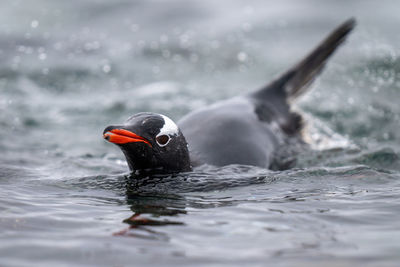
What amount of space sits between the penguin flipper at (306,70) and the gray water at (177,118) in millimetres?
523

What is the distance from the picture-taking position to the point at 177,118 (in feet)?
23.5

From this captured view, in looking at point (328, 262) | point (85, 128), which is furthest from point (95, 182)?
point (85, 128)

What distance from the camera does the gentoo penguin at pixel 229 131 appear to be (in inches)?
149

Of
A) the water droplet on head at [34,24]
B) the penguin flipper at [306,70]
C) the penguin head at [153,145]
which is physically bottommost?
the penguin head at [153,145]

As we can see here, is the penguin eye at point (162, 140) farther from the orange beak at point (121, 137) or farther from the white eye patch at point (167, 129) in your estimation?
the orange beak at point (121, 137)

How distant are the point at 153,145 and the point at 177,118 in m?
3.35

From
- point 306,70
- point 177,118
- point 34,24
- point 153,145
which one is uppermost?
point 34,24

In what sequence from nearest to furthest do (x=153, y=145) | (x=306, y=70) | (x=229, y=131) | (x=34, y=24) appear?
1. (x=153, y=145)
2. (x=229, y=131)
3. (x=306, y=70)
4. (x=34, y=24)

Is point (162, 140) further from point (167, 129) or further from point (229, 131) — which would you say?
point (229, 131)

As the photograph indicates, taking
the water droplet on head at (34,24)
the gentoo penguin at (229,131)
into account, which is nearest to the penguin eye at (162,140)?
the gentoo penguin at (229,131)

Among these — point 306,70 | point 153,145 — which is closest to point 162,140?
point 153,145

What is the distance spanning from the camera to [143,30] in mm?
10688

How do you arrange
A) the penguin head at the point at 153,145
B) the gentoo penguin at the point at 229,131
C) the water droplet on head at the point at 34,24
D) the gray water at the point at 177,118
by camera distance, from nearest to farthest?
the gray water at the point at 177,118 < the penguin head at the point at 153,145 < the gentoo penguin at the point at 229,131 < the water droplet on head at the point at 34,24

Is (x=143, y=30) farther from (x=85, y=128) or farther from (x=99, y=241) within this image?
(x=99, y=241)
